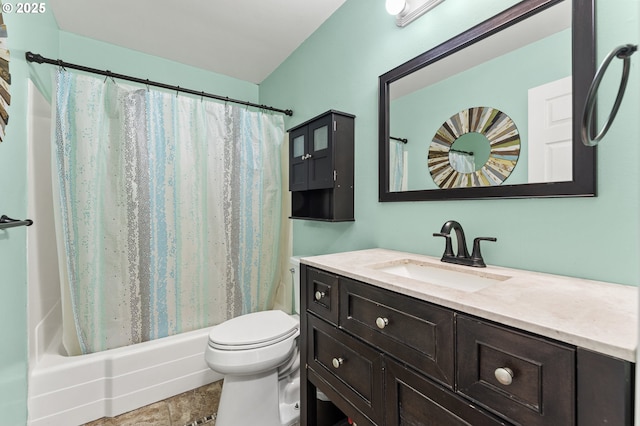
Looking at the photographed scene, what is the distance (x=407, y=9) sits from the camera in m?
1.30

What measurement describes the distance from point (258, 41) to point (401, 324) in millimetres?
2187

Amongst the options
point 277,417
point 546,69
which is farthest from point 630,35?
point 277,417

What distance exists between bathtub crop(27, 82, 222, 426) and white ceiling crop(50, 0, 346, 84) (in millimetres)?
705

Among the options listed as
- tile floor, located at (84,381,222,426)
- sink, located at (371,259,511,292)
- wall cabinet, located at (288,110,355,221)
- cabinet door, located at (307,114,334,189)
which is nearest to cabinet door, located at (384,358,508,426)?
sink, located at (371,259,511,292)

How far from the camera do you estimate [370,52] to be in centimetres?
152

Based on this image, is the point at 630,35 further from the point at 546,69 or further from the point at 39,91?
the point at 39,91

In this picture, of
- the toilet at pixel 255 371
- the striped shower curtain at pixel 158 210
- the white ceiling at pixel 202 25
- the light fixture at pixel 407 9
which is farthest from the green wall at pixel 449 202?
the toilet at pixel 255 371

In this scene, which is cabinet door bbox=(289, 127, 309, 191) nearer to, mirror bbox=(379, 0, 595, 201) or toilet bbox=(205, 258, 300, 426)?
mirror bbox=(379, 0, 595, 201)

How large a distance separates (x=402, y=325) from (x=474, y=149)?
77cm

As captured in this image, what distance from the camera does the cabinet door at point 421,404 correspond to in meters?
0.63

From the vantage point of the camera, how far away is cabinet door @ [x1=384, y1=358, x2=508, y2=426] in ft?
2.07

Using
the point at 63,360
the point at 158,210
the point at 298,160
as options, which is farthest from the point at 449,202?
the point at 63,360

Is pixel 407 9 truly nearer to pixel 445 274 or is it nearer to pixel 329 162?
pixel 329 162

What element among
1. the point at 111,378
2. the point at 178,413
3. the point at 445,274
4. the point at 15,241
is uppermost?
the point at 15,241
